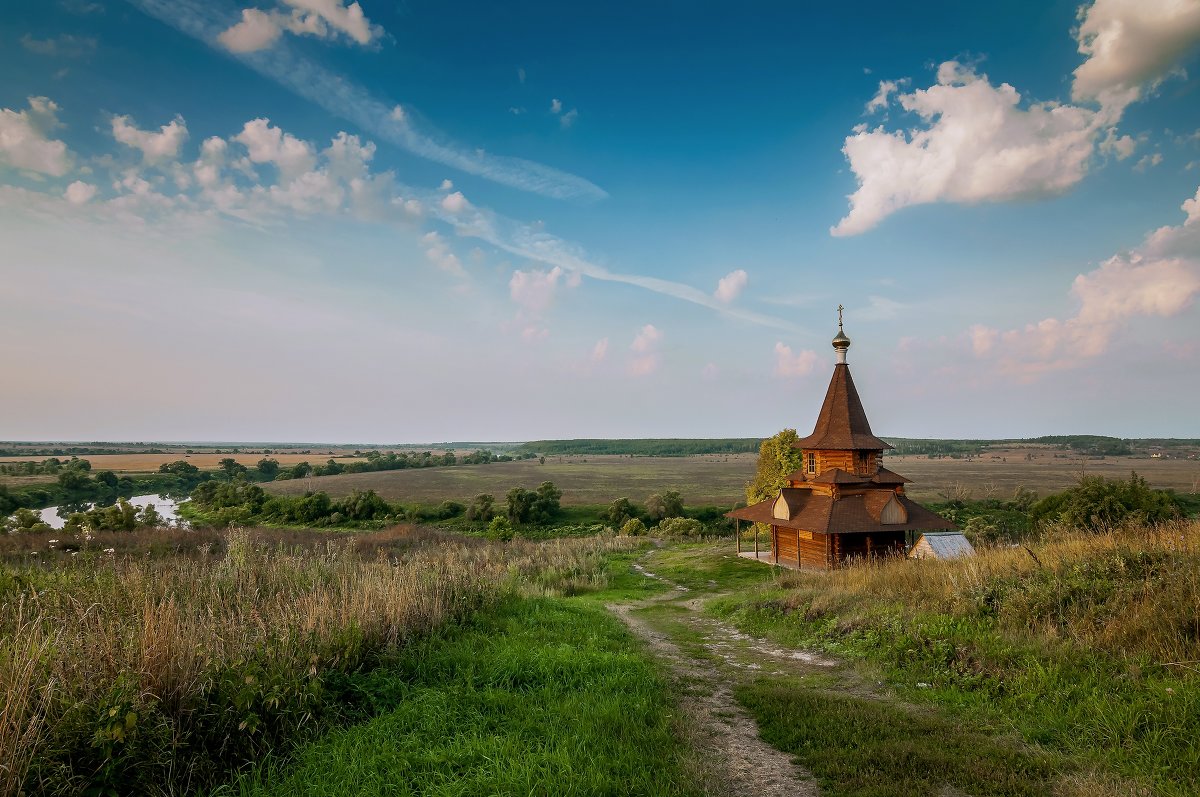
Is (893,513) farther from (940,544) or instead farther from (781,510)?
(781,510)

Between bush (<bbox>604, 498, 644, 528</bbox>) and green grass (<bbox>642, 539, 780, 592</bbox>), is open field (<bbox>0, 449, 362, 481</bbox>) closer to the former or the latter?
bush (<bbox>604, 498, 644, 528</bbox>)

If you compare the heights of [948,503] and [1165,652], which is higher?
[1165,652]

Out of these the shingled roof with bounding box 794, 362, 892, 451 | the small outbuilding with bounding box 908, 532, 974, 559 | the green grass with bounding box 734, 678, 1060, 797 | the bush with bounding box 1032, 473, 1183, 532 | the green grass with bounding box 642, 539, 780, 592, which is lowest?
the green grass with bounding box 642, 539, 780, 592

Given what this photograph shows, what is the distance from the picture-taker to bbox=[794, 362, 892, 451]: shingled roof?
2227cm

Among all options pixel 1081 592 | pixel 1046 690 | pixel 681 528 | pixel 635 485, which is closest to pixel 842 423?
pixel 1081 592

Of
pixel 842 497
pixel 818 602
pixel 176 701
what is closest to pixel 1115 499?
pixel 842 497

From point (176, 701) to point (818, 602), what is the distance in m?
10.7

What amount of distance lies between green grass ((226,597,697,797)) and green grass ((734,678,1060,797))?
1252 millimetres

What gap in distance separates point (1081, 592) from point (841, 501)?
46.5 feet

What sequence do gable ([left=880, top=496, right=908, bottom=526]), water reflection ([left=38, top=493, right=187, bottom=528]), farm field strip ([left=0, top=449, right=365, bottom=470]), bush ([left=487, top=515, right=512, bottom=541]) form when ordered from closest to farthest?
1. gable ([left=880, top=496, right=908, bottom=526])
2. water reflection ([left=38, top=493, right=187, bottom=528])
3. bush ([left=487, top=515, right=512, bottom=541])
4. farm field strip ([left=0, top=449, right=365, bottom=470])

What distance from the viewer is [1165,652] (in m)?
5.92

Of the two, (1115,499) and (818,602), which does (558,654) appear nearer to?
(818,602)

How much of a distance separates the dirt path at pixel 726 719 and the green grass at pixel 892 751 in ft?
0.69

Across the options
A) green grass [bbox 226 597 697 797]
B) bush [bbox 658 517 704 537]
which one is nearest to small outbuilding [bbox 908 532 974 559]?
green grass [bbox 226 597 697 797]
